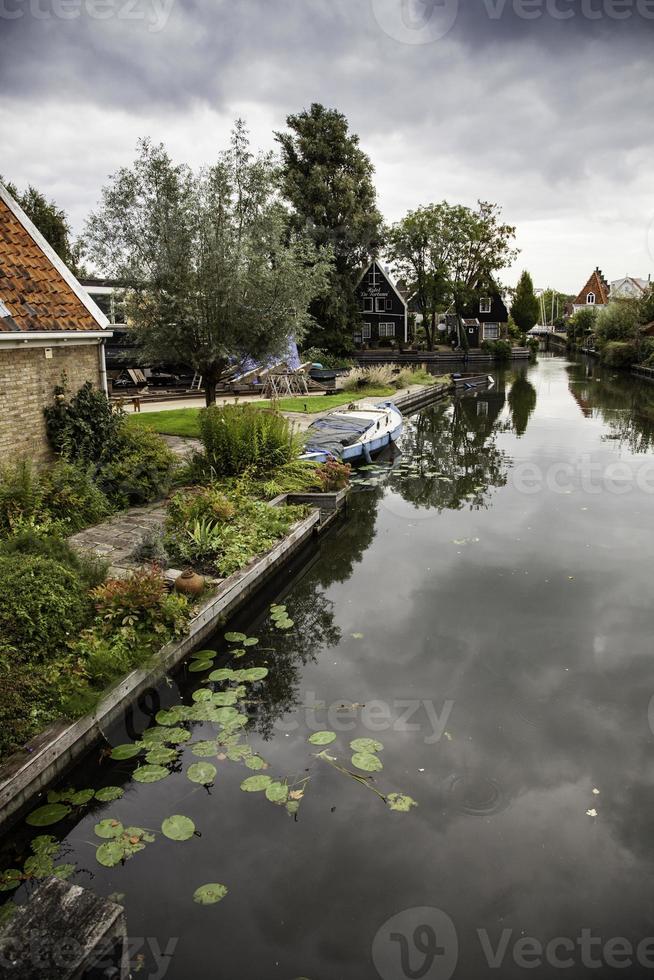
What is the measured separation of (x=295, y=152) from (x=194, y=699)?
45.1 m

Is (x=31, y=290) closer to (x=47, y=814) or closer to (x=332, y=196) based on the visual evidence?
(x=47, y=814)

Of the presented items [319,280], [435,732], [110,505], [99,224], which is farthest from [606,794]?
[99,224]

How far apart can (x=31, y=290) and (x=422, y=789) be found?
11093 mm

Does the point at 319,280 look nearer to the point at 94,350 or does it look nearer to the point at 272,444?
the point at 272,444

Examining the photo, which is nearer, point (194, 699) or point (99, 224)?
point (194, 699)

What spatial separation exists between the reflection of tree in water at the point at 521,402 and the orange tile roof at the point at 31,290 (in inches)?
651

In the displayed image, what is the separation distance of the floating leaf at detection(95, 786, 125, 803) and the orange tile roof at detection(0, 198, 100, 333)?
791 cm

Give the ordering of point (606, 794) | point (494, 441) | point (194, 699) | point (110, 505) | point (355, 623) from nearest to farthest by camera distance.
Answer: point (606, 794)
point (194, 699)
point (355, 623)
point (110, 505)
point (494, 441)

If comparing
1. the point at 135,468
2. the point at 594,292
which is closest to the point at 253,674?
the point at 135,468

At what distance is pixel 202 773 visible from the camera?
18.3ft

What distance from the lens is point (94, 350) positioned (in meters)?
12.6

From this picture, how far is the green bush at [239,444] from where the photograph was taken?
43.4ft

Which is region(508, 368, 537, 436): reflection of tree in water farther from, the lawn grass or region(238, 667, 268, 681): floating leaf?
region(238, 667, 268, 681): floating leaf

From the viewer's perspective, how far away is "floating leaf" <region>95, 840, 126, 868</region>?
15.3ft
